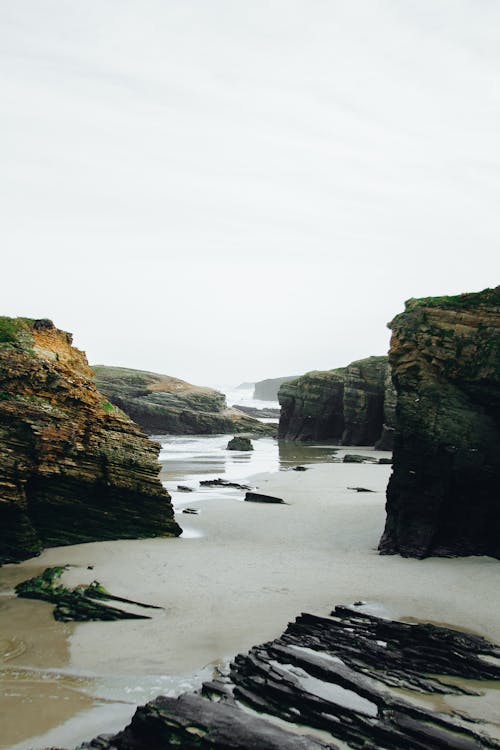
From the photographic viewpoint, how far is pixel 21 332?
14.7 metres

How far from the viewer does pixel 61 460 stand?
13.6m

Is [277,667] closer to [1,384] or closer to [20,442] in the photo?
[20,442]

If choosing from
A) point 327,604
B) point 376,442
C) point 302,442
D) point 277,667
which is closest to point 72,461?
point 327,604

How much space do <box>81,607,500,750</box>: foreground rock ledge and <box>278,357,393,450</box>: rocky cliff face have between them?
1430 inches

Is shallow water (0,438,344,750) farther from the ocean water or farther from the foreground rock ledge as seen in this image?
the ocean water

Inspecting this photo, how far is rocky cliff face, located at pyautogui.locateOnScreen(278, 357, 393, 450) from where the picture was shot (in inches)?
1929

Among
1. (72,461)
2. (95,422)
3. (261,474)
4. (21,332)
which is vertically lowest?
(261,474)

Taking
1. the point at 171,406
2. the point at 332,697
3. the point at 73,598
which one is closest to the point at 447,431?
the point at 332,697

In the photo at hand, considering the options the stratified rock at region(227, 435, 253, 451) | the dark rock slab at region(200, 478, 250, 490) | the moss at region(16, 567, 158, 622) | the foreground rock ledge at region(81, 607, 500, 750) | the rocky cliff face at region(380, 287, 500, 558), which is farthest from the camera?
the stratified rock at region(227, 435, 253, 451)

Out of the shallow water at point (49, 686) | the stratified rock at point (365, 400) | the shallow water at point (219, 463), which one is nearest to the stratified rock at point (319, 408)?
the shallow water at point (219, 463)

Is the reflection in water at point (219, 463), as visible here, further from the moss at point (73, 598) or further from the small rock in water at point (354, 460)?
the moss at point (73, 598)

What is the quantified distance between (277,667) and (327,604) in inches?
129

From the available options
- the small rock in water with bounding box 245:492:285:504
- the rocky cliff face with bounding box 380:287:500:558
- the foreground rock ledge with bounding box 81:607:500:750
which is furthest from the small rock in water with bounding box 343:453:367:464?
the foreground rock ledge with bounding box 81:607:500:750

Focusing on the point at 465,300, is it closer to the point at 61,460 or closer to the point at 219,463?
the point at 61,460
